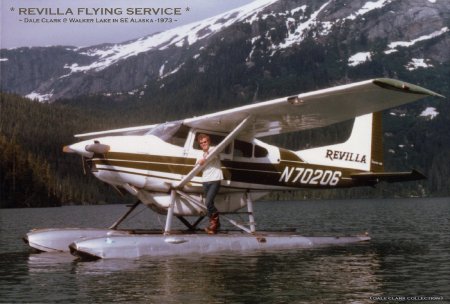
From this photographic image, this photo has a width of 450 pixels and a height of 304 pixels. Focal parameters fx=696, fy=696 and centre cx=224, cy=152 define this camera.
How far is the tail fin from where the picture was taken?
53.4 ft

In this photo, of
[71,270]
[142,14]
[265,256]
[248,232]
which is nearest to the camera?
[71,270]

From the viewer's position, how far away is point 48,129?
518 ft

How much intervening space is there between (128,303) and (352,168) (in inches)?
370

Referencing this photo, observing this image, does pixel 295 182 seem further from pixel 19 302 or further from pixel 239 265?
pixel 19 302

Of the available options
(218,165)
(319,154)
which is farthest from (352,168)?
(218,165)

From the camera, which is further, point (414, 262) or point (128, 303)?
point (414, 262)

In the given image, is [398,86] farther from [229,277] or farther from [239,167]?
[239,167]

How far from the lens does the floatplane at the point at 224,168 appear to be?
1299 centimetres

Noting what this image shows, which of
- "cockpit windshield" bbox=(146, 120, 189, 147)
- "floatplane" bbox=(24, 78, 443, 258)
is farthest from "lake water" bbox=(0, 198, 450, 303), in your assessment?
"cockpit windshield" bbox=(146, 120, 189, 147)

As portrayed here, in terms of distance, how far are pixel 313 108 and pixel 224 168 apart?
231 centimetres

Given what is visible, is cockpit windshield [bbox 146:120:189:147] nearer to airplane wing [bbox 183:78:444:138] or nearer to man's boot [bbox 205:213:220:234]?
airplane wing [bbox 183:78:444:138]

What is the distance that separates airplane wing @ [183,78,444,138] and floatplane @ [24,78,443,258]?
0.02m

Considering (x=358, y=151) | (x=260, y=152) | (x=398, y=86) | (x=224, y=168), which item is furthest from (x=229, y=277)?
(x=358, y=151)

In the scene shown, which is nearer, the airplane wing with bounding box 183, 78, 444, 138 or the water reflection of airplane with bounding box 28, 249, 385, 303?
the water reflection of airplane with bounding box 28, 249, 385, 303
